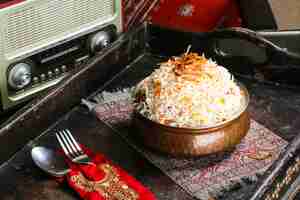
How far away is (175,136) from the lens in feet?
4.05

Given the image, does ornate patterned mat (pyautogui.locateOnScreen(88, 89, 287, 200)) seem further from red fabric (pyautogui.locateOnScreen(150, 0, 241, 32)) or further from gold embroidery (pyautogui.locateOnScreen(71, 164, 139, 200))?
red fabric (pyautogui.locateOnScreen(150, 0, 241, 32))

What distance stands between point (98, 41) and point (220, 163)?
59 cm

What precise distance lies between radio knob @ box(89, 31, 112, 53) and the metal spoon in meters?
0.48

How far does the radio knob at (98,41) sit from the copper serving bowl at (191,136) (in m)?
0.46

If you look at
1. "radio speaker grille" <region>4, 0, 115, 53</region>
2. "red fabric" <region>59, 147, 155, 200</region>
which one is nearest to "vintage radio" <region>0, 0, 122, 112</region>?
"radio speaker grille" <region>4, 0, 115, 53</region>

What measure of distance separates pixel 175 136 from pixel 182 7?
79cm

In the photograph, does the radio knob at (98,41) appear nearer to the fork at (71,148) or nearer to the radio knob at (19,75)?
the radio knob at (19,75)

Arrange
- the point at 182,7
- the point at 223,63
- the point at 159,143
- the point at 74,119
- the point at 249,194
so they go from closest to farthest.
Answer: the point at 249,194 → the point at 159,143 → the point at 74,119 → the point at 223,63 → the point at 182,7

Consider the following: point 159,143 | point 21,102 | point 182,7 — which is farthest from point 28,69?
point 182,7

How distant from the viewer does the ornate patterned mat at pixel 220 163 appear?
122 cm

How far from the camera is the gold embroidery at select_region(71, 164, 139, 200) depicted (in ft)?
3.86

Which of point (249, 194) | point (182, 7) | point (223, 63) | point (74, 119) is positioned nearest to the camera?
point (249, 194)

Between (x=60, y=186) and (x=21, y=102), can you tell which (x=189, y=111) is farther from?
(x=21, y=102)

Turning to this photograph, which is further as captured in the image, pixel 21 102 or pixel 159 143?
pixel 21 102
